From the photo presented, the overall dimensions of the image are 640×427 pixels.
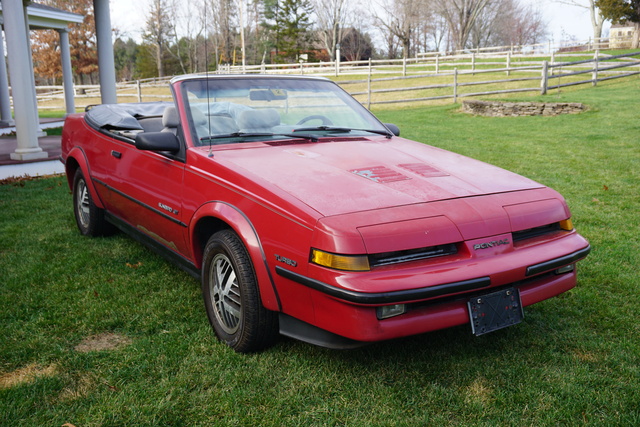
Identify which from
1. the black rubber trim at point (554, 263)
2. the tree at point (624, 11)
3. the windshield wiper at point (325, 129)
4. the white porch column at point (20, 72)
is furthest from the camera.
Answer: the tree at point (624, 11)

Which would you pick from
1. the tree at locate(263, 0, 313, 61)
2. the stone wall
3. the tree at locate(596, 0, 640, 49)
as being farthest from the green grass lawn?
the tree at locate(263, 0, 313, 61)

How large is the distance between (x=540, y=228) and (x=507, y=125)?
10737mm

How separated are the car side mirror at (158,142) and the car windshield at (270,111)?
16 cm

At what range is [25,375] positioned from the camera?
281 cm

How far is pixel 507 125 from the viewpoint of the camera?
42.6 feet

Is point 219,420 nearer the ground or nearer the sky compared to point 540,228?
nearer the ground

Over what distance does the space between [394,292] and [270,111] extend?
198 cm

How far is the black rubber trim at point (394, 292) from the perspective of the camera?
2.36 m

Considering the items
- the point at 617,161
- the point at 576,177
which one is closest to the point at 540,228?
the point at 576,177

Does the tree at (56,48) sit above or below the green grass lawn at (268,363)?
above

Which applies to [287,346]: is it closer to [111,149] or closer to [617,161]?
[111,149]

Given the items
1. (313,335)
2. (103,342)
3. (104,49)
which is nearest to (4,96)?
(104,49)

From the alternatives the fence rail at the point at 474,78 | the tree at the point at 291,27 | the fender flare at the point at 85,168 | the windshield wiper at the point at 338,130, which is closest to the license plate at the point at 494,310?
the windshield wiper at the point at 338,130

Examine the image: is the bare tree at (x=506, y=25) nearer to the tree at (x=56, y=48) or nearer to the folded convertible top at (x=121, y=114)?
the tree at (x=56, y=48)
